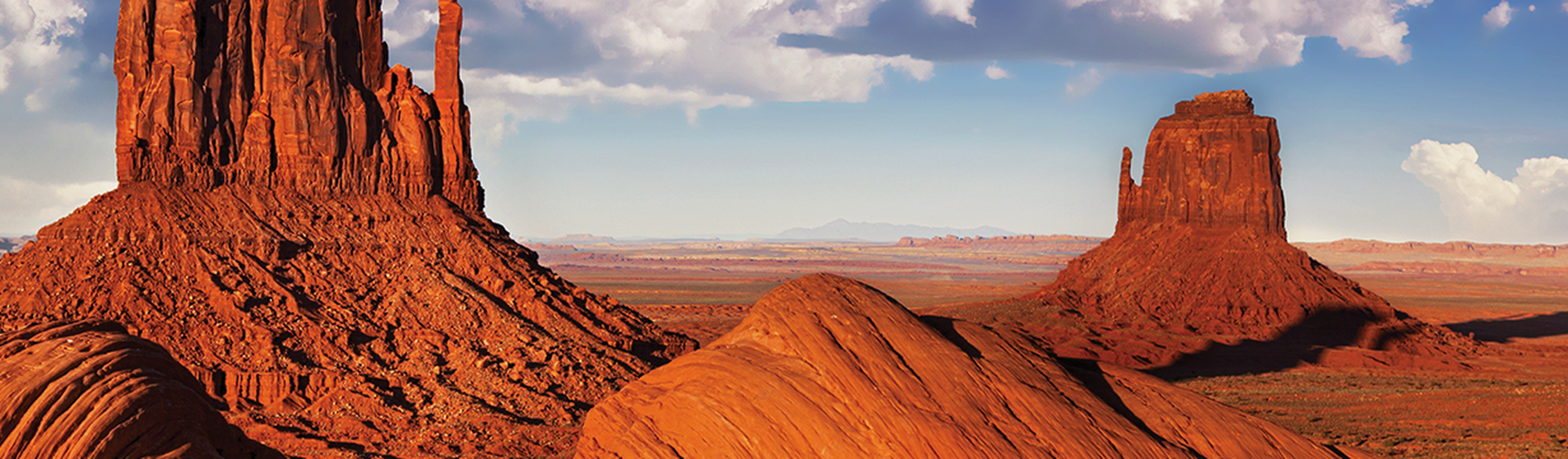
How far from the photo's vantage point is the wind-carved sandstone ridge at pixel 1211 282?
46812mm

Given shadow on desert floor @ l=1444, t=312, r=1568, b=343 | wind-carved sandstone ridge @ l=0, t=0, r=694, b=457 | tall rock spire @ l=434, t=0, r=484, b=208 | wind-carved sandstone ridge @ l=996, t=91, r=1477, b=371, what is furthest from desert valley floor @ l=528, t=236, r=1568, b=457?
wind-carved sandstone ridge @ l=0, t=0, r=694, b=457

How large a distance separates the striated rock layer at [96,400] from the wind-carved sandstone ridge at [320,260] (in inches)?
475

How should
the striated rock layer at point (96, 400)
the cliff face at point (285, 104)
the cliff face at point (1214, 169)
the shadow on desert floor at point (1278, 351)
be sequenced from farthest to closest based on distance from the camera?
the cliff face at point (1214, 169) → the shadow on desert floor at point (1278, 351) → the cliff face at point (285, 104) → the striated rock layer at point (96, 400)

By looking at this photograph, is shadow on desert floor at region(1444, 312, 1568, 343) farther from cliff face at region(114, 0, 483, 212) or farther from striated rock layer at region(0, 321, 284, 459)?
striated rock layer at region(0, 321, 284, 459)

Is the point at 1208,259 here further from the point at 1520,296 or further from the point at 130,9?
the point at 1520,296

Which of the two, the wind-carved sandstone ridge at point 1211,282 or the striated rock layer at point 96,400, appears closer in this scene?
the striated rock layer at point 96,400

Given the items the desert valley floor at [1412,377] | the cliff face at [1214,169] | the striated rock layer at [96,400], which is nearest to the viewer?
the striated rock layer at [96,400]

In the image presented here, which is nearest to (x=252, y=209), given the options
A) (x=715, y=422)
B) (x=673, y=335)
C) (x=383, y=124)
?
(x=383, y=124)

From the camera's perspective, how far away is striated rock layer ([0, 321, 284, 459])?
7.14 metres

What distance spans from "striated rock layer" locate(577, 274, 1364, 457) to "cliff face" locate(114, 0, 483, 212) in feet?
81.9

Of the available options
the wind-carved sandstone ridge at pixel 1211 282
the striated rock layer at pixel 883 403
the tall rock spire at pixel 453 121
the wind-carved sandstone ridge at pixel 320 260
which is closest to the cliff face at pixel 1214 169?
the wind-carved sandstone ridge at pixel 1211 282

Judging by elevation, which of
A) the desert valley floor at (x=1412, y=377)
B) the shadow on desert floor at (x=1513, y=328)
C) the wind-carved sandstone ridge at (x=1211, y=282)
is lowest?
the shadow on desert floor at (x=1513, y=328)

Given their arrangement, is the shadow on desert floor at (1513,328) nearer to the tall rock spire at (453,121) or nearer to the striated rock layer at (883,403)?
the tall rock spire at (453,121)

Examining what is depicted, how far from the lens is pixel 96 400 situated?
7605 millimetres
